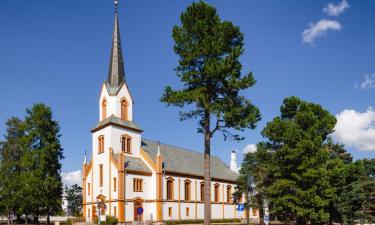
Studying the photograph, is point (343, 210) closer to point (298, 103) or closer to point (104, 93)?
point (298, 103)

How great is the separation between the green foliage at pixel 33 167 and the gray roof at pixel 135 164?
32.1ft

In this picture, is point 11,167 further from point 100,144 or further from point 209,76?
point 209,76

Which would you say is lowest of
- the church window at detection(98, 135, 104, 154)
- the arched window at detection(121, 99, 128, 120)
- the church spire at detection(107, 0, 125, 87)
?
the church window at detection(98, 135, 104, 154)

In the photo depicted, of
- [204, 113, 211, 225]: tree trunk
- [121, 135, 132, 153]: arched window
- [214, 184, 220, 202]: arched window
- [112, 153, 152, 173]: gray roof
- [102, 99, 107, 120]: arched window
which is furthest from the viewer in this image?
[214, 184, 220, 202]: arched window

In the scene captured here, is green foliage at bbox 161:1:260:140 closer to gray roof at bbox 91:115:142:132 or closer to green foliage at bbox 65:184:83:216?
gray roof at bbox 91:115:142:132

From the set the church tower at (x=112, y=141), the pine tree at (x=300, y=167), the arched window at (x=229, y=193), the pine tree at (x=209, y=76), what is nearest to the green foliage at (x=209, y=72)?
the pine tree at (x=209, y=76)

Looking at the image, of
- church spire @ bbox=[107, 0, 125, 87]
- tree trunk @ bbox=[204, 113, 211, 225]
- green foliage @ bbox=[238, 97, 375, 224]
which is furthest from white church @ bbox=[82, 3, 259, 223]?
tree trunk @ bbox=[204, 113, 211, 225]

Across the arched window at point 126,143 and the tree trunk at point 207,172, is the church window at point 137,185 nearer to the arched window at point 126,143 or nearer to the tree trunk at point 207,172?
the arched window at point 126,143

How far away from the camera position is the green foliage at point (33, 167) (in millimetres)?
51969

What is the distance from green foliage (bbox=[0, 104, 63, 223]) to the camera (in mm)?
51969

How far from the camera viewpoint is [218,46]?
29500mm

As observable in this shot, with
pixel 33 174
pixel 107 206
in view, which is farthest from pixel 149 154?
pixel 33 174

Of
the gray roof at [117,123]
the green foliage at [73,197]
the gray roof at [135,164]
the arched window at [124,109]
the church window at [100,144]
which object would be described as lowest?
the green foliage at [73,197]

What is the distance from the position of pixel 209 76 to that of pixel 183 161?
3276 cm
